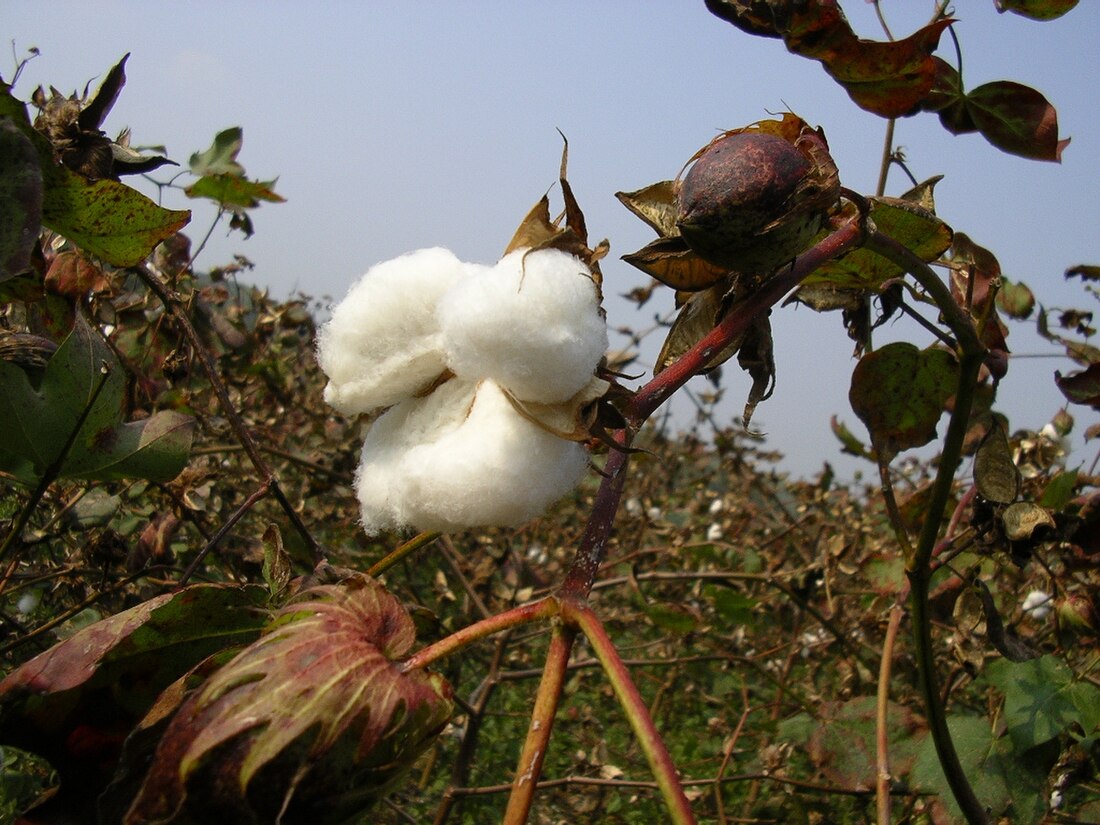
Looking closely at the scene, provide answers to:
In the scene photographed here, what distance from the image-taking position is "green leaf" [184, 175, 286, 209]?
185 cm

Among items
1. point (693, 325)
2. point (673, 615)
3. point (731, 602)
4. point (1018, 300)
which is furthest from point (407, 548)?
point (731, 602)

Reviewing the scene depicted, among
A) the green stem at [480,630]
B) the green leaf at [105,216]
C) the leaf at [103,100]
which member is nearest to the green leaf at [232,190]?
the leaf at [103,100]

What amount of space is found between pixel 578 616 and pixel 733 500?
3.64 meters

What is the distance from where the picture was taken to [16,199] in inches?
29.1

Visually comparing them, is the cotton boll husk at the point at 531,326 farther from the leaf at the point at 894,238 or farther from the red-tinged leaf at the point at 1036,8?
the red-tinged leaf at the point at 1036,8

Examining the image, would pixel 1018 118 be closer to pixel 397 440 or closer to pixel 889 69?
pixel 889 69

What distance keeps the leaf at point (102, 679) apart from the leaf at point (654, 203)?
1.49 ft

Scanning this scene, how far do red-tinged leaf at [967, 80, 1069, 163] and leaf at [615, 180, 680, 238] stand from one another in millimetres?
458

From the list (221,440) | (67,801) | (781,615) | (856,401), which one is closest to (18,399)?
(67,801)

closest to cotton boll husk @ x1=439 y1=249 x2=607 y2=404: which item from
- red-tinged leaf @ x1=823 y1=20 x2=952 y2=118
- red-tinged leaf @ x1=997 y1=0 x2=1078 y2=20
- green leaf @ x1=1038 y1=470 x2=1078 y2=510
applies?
red-tinged leaf @ x1=823 y1=20 x2=952 y2=118

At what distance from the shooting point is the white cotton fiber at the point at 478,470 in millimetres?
632

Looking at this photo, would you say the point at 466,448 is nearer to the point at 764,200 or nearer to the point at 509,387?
the point at 509,387

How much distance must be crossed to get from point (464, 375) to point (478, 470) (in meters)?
0.08

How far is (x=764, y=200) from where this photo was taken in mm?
619
